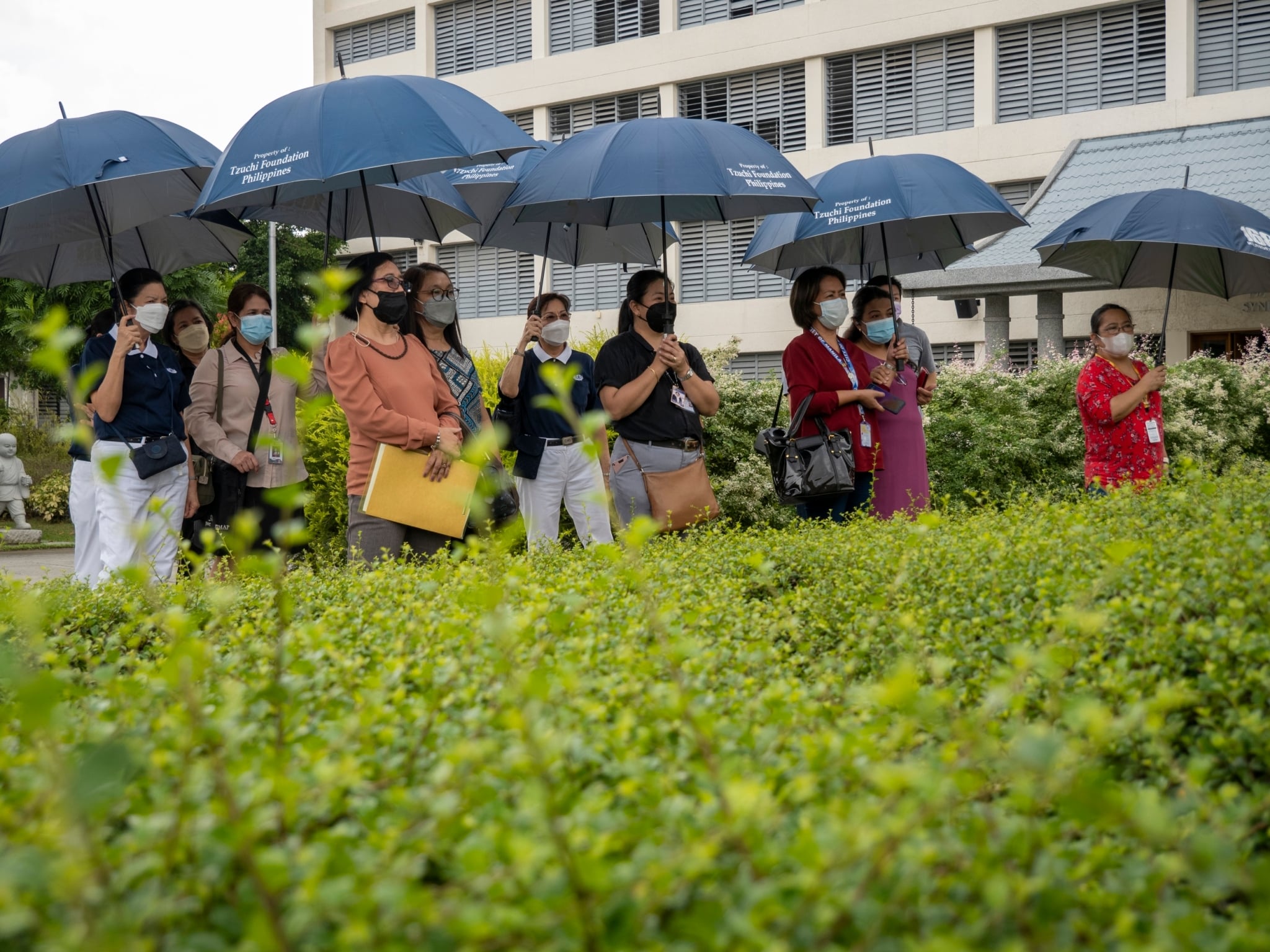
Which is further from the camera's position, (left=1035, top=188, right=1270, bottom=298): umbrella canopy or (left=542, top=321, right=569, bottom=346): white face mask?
(left=1035, top=188, right=1270, bottom=298): umbrella canopy

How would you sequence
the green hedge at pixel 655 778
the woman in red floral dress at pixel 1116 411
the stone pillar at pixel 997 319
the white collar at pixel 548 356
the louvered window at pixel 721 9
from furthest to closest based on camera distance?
1. the louvered window at pixel 721 9
2. the stone pillar at pixel 997 319
3. the woman in red floral dress at pixel 1116 411
4. the white collar at pixel 548 356
5. the green hedge at pixel 655 778

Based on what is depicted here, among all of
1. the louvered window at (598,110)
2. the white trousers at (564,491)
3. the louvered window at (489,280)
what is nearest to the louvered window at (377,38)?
the louvered window at (598,110)

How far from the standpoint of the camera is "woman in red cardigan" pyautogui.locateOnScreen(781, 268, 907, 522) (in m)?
7.17

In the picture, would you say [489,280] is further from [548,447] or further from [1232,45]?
[548,447]

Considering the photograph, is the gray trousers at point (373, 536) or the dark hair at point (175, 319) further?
the dark hair at point (175, 319)

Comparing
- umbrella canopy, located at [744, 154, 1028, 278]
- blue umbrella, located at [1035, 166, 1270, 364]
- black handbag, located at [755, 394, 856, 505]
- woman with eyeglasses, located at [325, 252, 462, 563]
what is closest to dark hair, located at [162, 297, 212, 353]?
woman with eyeglasses, located at [325, 252, 462, 563]

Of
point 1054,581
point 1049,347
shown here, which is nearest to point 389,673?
point 1054,581

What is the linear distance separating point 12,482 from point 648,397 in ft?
59.0

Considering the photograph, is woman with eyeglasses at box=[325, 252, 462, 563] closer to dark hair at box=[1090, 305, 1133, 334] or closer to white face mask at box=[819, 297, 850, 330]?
white face mask at box=[819, 297, 850, 330]

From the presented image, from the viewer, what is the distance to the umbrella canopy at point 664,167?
6.81 meters

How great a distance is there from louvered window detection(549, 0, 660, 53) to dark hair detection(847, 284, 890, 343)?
75.4ft

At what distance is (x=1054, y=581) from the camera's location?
390cm

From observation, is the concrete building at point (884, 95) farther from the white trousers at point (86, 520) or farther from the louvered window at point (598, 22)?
the white trousers at point (86, 520)

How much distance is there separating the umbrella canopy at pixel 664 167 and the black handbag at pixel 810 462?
1.29m
